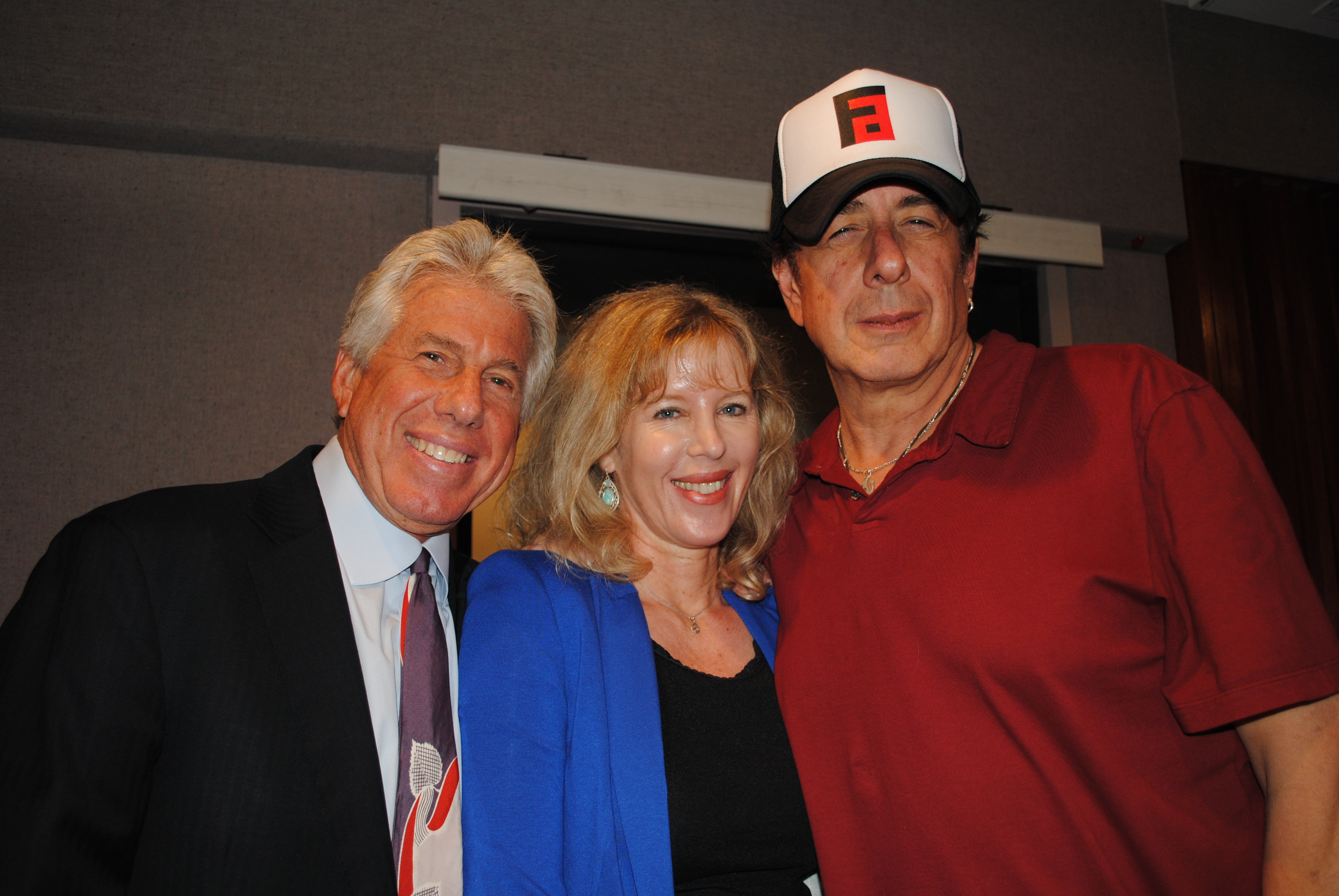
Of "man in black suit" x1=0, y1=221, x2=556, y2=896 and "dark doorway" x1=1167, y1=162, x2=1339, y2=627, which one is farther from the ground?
"dark doorway" x1=1167, y1=162, x2=1339, y2=627

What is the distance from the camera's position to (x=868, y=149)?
144cm

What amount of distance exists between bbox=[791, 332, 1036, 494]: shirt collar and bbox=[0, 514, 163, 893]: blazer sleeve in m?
1.19

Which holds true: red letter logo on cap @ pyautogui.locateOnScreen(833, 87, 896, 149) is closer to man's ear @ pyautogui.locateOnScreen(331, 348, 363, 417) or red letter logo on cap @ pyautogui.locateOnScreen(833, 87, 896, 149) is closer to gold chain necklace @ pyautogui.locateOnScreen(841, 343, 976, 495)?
gold chain necklace @ pyautogui.locateOnScreen(841, 343, 976, 495)

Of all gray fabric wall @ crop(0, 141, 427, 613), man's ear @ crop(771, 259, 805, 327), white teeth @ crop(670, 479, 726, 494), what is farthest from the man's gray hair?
gray fabric wall @ crop(0, 141, 427, 613)

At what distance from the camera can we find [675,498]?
1.58 m

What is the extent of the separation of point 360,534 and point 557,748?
50 centimetres

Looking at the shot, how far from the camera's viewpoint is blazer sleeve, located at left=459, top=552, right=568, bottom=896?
3.68 feet

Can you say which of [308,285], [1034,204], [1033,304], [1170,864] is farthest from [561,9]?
[1170,864]

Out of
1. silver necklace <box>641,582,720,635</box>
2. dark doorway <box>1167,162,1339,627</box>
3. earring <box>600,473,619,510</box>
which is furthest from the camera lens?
dark doorway <box>1167,162,1339,627</box>

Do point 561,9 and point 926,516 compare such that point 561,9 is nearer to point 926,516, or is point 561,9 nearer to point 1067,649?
point 926,516

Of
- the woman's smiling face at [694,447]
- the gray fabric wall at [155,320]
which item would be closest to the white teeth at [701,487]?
the woman's smiling face at [694,447]

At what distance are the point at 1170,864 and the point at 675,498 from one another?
3.27 ft

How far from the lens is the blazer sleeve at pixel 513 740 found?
112cm

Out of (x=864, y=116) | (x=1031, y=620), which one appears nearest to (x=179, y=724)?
(x=1031, y=620)
